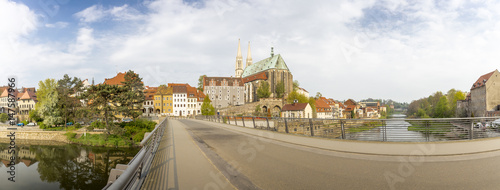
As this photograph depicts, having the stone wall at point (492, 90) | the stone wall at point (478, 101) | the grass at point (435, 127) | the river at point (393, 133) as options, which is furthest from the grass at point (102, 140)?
the stone wall at point (492, 90)

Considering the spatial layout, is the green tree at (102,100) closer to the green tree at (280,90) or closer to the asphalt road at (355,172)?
the asphalt road at (355,172)

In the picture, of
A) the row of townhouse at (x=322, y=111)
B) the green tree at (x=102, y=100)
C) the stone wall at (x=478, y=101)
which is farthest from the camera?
the row of townhouse at (x=322, y=111)

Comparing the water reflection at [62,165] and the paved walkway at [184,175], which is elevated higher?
the paved walkway at [184,175]

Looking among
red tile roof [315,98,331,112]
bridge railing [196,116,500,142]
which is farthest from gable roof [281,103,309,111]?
bridge railing [196,116,500,142]

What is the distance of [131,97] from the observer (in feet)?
160

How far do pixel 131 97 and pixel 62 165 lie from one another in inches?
803

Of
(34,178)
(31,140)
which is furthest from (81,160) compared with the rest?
(31,140)

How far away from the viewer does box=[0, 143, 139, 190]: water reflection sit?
23.1m

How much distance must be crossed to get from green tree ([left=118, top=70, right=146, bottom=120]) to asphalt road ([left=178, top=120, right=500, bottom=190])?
41674 mm

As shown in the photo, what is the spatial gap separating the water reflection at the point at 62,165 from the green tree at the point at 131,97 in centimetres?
857

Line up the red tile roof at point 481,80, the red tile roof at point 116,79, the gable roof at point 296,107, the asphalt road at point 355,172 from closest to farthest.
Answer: the asphalt road at point 355,172
the red tile roof at point 481,80
the gable roof at point 296,107
the red tile roof at point 116,79

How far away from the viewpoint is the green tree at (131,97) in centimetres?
4509

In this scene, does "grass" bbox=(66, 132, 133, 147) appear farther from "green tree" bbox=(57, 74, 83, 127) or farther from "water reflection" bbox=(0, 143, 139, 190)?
"green tree" bbox=(57, 74, 83, 127)

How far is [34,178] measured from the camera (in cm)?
2595
